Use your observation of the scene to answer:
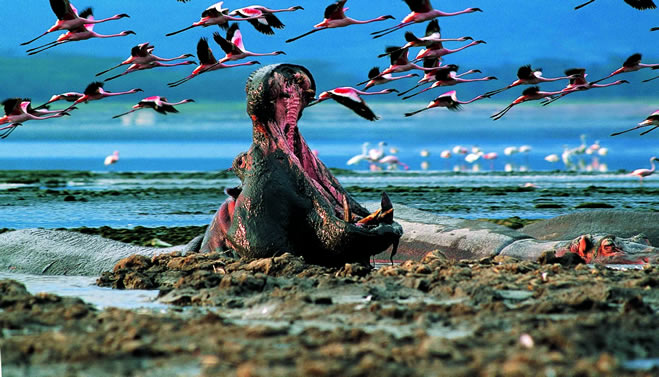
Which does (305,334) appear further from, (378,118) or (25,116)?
(25,116)

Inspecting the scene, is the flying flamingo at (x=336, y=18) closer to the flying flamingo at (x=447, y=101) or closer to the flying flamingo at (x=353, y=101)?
the flying flamingo at (x=447, y=101)

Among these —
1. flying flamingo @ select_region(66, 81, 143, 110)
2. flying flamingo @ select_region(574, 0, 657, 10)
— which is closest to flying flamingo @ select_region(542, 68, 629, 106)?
flying flamingo @ select_region(574, 0, 657, 10)

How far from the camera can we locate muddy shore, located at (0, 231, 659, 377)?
3793mm

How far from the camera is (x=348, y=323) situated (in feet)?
16.2

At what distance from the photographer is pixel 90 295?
6762 millimetres

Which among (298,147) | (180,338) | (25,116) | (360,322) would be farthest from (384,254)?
(25,116)

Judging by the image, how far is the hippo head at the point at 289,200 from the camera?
22.8 ft

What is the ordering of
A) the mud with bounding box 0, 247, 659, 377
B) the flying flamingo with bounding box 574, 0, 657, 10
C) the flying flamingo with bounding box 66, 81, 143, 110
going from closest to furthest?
the mud with bounding box 0, 247, 659, 377 → the flying flamingo with bounding box 574, 0, 657, 10 → the flying flamingo with bounding box 66, 81, 143, 110

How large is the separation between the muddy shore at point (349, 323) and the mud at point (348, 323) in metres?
0.01

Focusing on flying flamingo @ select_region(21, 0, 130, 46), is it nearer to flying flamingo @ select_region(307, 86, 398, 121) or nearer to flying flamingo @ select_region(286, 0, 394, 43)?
flying flamingo @ select_region(286, 0, 394, 43)

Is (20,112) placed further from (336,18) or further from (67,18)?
(336,18)

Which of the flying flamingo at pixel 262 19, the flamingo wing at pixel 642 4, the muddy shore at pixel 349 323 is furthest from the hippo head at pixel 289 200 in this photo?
the flamingo wing at pixel 642 4

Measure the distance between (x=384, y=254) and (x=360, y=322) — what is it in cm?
567

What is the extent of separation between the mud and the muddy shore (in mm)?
11
